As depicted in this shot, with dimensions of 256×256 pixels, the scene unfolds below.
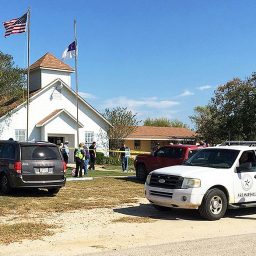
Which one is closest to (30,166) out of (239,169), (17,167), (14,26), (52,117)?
(17,167)

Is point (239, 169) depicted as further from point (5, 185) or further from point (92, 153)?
point (92, 153)

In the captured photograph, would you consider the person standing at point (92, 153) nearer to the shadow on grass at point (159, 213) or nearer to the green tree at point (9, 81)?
the green tree at point (9, 81)

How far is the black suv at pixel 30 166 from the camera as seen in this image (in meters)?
14.3

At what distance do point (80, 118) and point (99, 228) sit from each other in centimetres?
2981

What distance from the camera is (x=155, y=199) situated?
11.6 m

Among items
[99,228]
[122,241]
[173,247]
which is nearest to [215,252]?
[173,247]

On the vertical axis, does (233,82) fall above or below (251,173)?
above

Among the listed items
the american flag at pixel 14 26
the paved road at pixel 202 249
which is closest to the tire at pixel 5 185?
the paved road at pixel 202 249

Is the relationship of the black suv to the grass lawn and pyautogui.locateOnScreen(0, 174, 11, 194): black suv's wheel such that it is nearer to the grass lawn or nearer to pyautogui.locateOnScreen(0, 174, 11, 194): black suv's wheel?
pyautogui.locateOnScreen(0, 174, 11, 194): black suv's wheel

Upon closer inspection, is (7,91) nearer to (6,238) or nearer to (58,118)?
(58,118)

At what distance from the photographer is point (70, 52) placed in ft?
112

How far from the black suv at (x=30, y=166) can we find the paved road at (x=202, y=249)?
7.00 metres

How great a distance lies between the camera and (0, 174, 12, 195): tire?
14.7 metres

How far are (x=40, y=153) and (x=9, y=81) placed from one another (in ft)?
65.9
